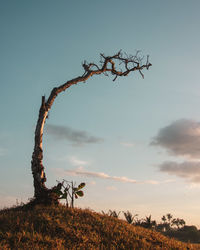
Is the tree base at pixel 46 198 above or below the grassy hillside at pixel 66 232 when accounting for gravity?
above

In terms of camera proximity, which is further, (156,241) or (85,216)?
(85,216)

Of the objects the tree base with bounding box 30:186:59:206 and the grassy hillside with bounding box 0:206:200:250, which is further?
the tree base with bounding box 30:186:59:206

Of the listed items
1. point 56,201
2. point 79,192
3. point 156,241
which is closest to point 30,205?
point 56,201

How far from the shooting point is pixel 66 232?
1069 cm

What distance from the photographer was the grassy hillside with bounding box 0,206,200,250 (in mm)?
9703

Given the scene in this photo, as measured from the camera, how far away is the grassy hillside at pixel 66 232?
970cm

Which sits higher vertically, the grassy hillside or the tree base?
the tree base

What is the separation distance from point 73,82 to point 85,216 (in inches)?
336

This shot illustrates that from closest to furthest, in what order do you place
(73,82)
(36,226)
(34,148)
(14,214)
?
(36,226), (14,214), (34,148), (73,82)

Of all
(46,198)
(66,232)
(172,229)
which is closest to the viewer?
(66,232)

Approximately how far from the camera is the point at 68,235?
10547 mm

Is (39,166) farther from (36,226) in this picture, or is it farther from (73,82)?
(73,82)

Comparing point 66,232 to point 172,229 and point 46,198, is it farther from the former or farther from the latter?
point 172,229

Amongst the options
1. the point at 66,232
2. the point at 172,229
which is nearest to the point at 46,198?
the point at 66,232
